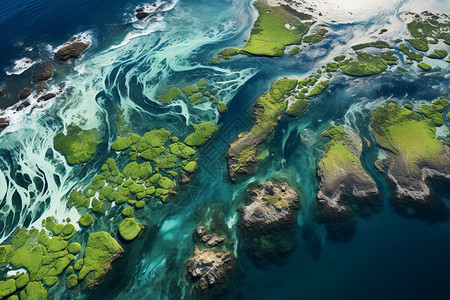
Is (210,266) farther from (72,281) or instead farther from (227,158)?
(227,158)

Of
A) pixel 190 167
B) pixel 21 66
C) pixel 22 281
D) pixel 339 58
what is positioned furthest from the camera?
pixel 339 58

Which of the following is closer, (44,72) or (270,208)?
(270,208)

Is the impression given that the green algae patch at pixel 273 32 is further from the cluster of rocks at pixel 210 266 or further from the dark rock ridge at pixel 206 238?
the cluster of rocks at pixel 210 266

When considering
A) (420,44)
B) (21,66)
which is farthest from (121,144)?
(420,44)

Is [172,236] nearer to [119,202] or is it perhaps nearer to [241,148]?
[119,202]

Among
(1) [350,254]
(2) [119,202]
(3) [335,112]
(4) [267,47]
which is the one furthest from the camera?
(4) [267,47]

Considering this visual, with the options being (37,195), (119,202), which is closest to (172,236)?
(119,202)
